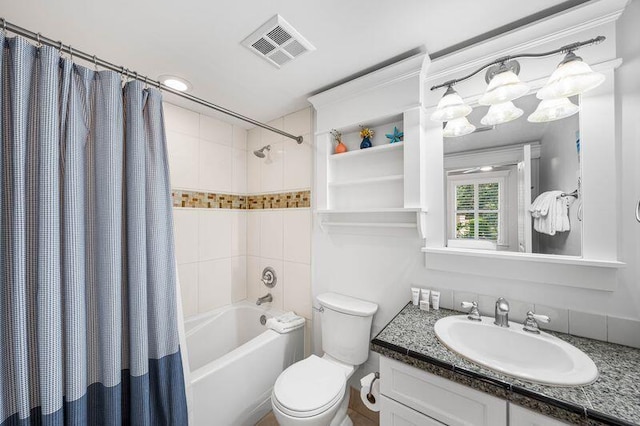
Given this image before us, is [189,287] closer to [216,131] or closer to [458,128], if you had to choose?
[216,131]

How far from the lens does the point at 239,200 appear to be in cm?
249

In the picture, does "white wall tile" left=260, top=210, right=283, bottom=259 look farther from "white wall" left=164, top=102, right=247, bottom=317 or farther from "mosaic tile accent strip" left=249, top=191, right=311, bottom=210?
"white wall" left=164, top=102, right=247, bottom=317

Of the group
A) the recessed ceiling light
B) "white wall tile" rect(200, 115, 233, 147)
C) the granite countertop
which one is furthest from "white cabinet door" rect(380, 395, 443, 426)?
"white wall tile" rect(200, 115, 233, 147)

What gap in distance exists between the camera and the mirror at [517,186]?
A: 1.15 m

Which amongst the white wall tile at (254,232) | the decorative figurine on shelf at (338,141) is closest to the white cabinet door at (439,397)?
the decorative figurine on shelf at (338,141)

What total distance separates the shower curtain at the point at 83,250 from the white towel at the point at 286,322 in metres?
0.82

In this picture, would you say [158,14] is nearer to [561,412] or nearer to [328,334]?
[328,334]

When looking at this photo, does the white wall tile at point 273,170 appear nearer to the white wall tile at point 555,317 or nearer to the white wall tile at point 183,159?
the white wall tile at point 183,159

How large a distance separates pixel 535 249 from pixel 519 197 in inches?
10.5

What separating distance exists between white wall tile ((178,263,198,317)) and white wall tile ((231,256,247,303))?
1.18 feet

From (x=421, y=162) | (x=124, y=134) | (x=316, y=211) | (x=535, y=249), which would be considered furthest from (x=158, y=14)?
(x=535, y=249)

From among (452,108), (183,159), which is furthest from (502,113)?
(183,159)

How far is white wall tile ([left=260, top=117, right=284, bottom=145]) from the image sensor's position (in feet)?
7.32

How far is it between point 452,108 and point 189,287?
7.53ft
